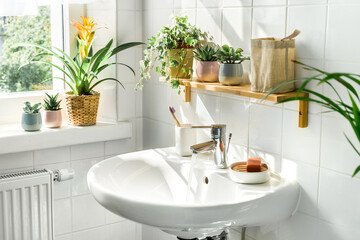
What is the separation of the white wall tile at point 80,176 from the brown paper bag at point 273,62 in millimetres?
1041

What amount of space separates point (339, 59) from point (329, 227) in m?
0.51

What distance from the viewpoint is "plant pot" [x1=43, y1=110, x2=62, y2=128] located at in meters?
2.20

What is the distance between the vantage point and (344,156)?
4.85ft

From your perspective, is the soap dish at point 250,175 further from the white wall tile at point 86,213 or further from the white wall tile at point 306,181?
the white wall tile at point 86,213

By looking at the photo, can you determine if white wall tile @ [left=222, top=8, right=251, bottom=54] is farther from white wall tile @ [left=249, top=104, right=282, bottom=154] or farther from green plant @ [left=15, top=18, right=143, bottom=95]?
green plant @ [left=15, top=18, right=143, bottom=95]

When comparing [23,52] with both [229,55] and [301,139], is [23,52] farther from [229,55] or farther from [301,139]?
[301,139]

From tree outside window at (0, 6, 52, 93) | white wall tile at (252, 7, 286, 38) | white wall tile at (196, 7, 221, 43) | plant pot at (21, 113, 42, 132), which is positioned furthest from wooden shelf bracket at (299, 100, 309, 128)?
tree outside window at (0, 6, 52, 93)

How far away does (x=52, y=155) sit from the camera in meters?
2.23

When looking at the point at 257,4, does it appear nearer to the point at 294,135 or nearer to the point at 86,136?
the point at 294,135

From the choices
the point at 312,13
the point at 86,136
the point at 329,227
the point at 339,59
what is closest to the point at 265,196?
the point at 329,227

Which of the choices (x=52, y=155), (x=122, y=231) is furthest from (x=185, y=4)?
(x=122, y=231)

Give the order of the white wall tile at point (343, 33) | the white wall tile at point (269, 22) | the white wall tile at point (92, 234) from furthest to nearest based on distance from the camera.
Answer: the white wall tile at point (92, 234)
the white wall tile at point (269, 22)
the white wall tile at point (343, 33)

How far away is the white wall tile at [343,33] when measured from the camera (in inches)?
55.7

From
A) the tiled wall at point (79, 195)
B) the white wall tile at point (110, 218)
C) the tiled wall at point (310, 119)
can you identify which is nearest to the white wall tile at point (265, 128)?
the tiled wall at point (310, 119)
